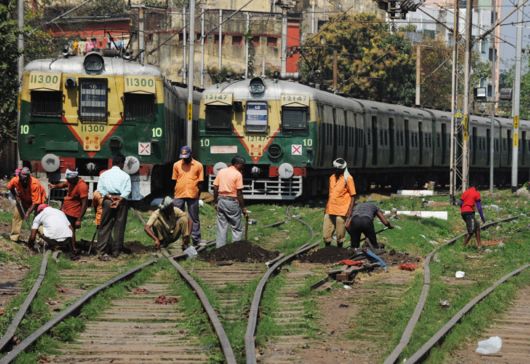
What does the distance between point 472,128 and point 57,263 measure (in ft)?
112

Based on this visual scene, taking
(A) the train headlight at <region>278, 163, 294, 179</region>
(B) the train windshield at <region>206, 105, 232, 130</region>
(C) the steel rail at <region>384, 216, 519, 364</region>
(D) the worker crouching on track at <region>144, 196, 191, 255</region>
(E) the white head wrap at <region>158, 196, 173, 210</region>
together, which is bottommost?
(C) the steel rail at <region>384, 216, 519, 364</region>

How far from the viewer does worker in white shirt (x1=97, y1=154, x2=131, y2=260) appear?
18.8 metres

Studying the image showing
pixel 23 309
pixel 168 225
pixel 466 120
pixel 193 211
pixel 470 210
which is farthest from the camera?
pixel 466 120

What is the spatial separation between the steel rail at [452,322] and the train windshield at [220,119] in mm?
15742

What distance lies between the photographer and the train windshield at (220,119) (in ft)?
107

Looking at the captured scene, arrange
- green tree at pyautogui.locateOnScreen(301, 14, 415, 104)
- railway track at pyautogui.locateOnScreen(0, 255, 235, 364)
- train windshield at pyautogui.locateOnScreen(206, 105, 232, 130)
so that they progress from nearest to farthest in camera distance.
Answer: railway track at pyautogui.locateOnScreen(0, 255, 235, 364), train windshield at pyautogui.locateOnScreen(206, 105, 232, 130), green tree at pyautogui.locateOnScreen(301, 14, 415, 104)

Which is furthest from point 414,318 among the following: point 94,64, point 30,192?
point 94,64

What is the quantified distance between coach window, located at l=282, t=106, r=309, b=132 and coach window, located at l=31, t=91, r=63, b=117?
21.6 ft

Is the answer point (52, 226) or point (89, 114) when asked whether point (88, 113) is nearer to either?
point (89, 114)

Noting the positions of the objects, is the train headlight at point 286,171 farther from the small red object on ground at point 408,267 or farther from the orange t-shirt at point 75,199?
the small red object on ground at point 408,267

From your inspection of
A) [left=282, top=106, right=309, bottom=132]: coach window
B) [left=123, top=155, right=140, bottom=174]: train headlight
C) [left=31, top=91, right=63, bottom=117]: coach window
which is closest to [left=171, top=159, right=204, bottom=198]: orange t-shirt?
[left=123, top=155, right=140, bottom=174]: train headlight

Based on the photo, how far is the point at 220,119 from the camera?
32.7 metres

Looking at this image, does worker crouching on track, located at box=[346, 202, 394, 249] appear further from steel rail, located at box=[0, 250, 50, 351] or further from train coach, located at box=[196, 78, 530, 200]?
train coach, located at box=[196, 78, 530, 200]

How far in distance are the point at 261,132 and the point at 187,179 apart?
12.4 metres
